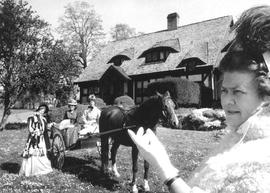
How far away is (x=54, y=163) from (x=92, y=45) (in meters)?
46.5

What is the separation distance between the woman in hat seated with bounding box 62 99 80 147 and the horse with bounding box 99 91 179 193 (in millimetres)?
1383

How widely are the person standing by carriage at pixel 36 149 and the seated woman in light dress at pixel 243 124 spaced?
912cm

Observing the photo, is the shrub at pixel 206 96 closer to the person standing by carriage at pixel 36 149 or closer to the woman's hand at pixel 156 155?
the person standing by carriage at pixel 36 149

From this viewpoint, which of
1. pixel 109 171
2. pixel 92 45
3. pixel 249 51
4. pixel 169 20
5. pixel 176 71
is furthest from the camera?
pixel 92 45

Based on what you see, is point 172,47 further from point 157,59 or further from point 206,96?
point 206,96

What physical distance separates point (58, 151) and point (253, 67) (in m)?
9.86

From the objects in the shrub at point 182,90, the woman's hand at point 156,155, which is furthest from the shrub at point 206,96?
the woman's hand at point 156,155

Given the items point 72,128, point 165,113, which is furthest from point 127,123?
point 72,128

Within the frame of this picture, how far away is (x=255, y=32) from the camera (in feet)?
4.75

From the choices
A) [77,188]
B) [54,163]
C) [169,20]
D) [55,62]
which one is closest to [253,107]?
[77,188]

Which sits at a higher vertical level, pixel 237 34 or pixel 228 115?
pixel 237 34

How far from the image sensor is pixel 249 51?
4.87ft

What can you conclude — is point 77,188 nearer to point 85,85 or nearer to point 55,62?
point 55,62

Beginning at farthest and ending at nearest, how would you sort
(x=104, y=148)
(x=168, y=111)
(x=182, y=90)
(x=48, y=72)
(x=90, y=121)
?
(x=48, y=72) → (x=182, y=90) → (x=90, y=121) → (x=104, y=148) → (x=168, y=111)
